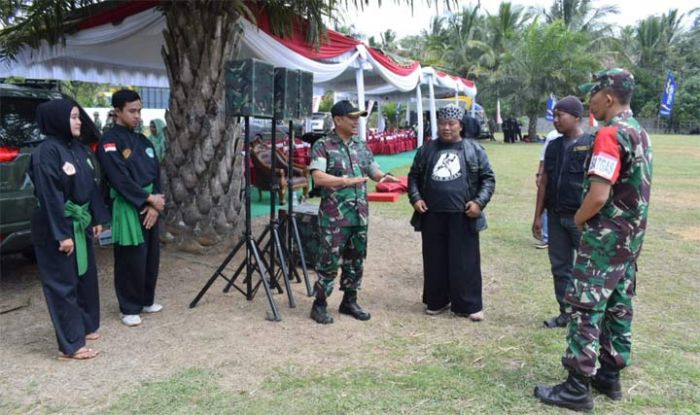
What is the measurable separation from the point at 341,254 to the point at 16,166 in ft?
8.73

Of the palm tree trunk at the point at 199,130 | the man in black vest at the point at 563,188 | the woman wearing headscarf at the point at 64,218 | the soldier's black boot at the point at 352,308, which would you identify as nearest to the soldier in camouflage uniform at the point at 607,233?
the man in black vest at the point at 563,188

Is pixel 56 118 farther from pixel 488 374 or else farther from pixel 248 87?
pixel 488 374

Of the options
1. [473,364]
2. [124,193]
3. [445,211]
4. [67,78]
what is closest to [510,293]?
[445,211]

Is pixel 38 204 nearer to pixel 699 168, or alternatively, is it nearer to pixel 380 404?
pixel 380 404

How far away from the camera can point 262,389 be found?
3.31m

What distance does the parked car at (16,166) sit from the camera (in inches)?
176

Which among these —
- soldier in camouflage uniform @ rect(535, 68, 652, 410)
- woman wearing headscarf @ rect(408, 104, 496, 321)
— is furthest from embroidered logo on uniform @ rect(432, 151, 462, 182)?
soldier in camouflage uniform @ rect(535, 68, 652, 410)

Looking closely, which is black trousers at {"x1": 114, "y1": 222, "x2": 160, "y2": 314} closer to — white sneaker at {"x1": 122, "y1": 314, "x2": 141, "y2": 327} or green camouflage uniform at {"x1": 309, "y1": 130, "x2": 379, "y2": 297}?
white sneaker at {"x1": 122, "y1": 314, "x2": 141, "y2": 327}

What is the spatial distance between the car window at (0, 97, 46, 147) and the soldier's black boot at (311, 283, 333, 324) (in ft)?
8.87

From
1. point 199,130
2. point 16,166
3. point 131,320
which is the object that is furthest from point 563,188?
point 16,166

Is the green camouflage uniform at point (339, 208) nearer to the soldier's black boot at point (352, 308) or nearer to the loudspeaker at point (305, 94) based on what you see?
the soldier's black boot at point (352, 308)

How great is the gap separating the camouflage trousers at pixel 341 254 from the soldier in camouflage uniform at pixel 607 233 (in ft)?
5.55

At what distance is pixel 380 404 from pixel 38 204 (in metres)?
2.39

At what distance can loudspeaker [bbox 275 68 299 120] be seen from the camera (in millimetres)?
4602
